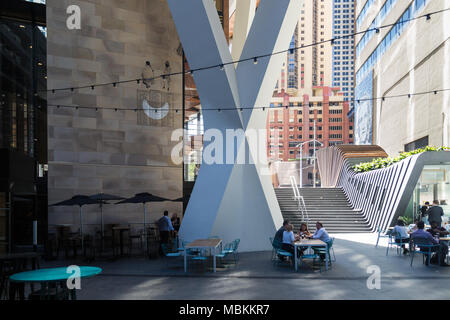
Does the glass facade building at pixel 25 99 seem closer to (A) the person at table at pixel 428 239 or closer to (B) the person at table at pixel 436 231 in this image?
(A) the person at table at pixel 428 239

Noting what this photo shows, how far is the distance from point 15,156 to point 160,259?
458 centimetres

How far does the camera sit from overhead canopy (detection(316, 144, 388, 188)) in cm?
2234

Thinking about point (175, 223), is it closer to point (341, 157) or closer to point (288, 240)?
point (288, 240)

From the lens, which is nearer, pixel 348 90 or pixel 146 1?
pixel 146 1

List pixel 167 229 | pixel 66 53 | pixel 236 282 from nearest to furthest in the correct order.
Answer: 1. pixel 236 282
2. pixel 167 229
3. pixel 66 53

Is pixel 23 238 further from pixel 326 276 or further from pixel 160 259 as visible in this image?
pixel 326 276

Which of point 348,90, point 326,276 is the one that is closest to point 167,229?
point 326,276

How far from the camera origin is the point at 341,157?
76.9 ft

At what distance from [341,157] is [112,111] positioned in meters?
13.9

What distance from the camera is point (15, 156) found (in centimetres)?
1056

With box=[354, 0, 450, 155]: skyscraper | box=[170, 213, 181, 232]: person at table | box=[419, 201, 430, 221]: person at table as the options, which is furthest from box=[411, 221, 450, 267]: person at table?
box=[170, 213, 181, 232]: person at table

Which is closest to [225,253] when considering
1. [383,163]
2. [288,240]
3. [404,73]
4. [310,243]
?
[288,240]
